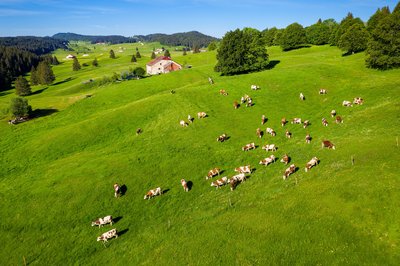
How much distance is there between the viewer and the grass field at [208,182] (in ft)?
70.1

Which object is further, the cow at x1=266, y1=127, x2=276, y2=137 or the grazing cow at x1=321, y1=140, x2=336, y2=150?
the cow at x1=266, y1=127, x2=276, y2=137

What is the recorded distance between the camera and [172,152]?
138 ft

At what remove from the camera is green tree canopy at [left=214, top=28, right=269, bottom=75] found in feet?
260

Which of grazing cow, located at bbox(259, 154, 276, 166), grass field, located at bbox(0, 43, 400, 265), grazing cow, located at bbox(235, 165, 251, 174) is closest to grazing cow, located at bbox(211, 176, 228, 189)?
grass field, located at bbox(0, 43, 400, 265)

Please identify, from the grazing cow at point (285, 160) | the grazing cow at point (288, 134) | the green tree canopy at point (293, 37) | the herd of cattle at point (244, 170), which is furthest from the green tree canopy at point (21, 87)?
the grazing cow at point (285, 160)

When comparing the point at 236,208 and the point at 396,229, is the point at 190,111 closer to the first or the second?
the point at 236,208

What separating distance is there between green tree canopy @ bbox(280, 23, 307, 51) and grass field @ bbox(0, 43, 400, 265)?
61.1m

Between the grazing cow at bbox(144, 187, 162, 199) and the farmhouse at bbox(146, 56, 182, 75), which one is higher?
the farmhouse at bbox(146, 56, 182, 75)

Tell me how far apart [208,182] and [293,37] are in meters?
105

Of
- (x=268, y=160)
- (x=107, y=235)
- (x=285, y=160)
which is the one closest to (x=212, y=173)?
(x=268, y=160)

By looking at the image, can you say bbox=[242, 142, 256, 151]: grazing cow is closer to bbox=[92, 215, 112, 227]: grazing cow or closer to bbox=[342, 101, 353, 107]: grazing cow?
bbox=[342, 101, 353, 107]: grazing cow

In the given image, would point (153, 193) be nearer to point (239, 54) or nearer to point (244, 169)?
point (244, 169)

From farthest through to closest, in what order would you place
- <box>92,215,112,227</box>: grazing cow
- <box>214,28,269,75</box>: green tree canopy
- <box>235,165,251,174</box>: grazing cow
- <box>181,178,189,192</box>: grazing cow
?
1. <box>214,28,269,75</box>: green tree canopy
2. <box>235,165,251,174</box>: grazing cow
3. <box>181,178,189,192</box>: grazing cow
4. <box>92,215,112,227</box>: grazing cow

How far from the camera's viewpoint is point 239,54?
78.8 metres
